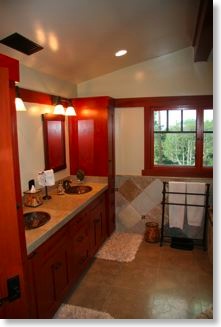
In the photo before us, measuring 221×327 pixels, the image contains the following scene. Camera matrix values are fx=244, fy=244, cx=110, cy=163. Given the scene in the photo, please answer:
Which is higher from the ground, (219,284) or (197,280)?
(219,284)

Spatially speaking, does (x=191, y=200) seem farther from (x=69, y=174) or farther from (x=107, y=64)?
(x=107, y=64)

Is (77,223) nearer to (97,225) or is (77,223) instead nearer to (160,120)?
(97,225)

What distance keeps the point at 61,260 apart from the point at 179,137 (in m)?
2.39

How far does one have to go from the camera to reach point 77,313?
2.21 meters

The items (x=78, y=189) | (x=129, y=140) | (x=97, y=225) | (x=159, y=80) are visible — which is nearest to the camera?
(x=97, y=225)

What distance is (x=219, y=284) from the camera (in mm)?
605

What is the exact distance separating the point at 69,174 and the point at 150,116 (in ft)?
4.89

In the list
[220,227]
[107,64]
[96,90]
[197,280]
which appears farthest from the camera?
[96,90]

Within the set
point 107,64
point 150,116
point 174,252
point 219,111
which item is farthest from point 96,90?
point 219,111

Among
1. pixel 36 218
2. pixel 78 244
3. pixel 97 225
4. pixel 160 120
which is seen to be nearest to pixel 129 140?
pixel 160 120

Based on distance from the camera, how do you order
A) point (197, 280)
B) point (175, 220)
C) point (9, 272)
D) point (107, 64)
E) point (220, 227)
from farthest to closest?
point (175, 220)
point (107, 64)
point (197, 280)
point (9, 272)
point (220, 227)

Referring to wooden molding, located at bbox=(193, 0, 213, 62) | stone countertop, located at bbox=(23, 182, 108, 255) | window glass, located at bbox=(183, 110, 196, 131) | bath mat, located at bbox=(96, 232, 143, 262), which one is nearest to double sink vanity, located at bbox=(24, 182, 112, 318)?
stone countertop, located at bbox=(23, 182, 108, 255)

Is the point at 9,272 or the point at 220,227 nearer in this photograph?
the point at 220,227

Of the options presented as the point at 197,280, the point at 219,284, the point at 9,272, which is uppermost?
the point at 219,284
